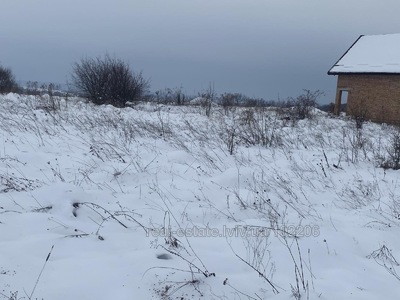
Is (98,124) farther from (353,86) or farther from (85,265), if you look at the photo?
(353,86)

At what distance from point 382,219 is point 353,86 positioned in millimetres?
19900

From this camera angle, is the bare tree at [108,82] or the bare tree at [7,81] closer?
the bare tree at [108,82]

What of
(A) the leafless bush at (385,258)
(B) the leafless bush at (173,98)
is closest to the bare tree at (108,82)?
(B) the leafless bush at (173,98)

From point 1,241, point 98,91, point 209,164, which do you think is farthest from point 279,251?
point 98,91

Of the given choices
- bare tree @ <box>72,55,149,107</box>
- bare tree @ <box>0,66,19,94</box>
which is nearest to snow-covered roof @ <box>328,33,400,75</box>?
bare tree @ <box>72,55,149,107</box>

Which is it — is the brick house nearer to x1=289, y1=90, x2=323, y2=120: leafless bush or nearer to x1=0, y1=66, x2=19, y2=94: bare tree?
x1=289, y1=90, x2=323, y2=120: leafless bush

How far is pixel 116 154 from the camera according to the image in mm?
5711

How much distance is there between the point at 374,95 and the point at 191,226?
20539 millimetres

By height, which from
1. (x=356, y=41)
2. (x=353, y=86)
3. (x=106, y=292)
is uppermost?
(x=356, y=41)

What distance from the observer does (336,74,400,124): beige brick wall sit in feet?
65.3

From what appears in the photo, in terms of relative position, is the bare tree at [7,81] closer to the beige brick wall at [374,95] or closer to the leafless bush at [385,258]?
the beige brick wall at [374,95]

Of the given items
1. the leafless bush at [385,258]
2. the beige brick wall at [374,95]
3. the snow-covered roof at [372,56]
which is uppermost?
the snow-covered roof at [372,56]

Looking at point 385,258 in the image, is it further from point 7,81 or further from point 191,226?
point 7,81

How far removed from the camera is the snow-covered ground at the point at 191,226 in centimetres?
230
